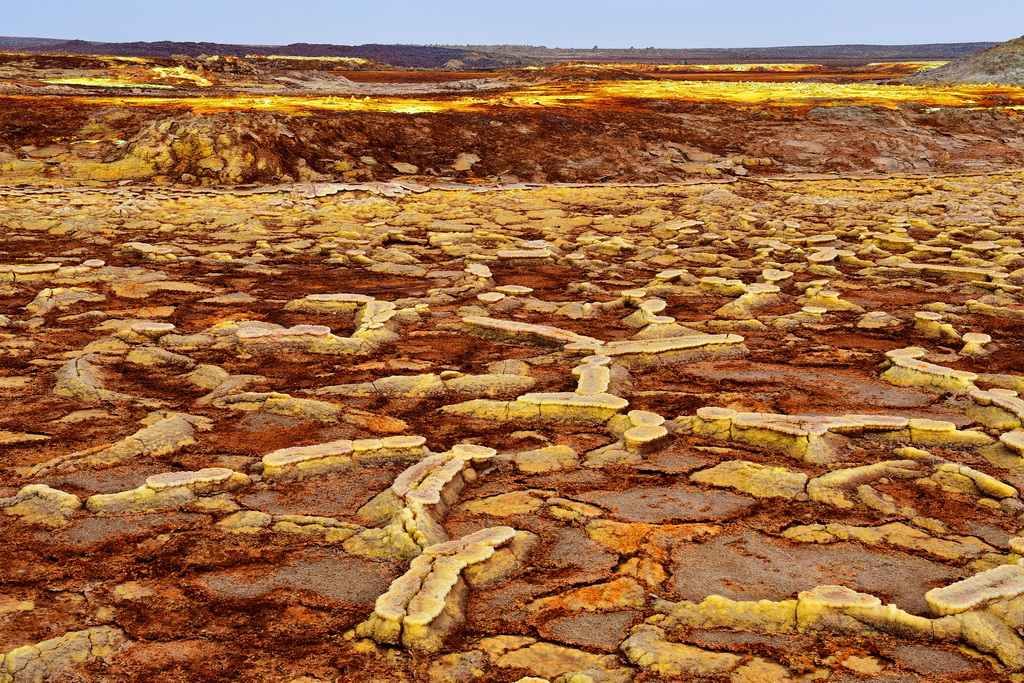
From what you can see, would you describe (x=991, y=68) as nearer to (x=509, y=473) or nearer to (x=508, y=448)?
(x=508, y=448)

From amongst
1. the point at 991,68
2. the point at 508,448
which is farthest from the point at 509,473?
the point at 991,68

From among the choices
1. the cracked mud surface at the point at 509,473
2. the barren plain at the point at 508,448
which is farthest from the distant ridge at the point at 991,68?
the cracked mud surface at the point at 509,473

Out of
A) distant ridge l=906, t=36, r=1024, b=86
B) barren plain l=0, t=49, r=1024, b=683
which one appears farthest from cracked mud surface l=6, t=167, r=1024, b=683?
distant ridge l=906, t=36, r=1024, b=86

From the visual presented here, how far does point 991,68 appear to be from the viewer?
2645 centimetres

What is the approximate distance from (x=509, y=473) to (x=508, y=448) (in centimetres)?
19

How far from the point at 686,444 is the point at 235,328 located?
7.51 ft

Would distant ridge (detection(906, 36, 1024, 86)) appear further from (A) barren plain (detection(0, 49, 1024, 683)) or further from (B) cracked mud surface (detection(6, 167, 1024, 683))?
(B) cracked mud surface (detection(6, 167, 1024, 683))

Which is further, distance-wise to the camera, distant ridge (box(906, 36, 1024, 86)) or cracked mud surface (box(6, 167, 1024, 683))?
distant ridge (box(906, 36, 1024, 86))

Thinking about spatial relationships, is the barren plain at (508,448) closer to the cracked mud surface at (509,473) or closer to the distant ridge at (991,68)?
the cracked mud surface at (509,473)

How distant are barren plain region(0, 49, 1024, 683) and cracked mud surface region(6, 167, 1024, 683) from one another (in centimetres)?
1

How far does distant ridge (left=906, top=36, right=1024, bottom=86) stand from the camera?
1002 inches

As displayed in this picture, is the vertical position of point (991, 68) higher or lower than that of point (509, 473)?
higher

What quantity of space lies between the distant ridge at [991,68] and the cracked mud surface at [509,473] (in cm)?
2439

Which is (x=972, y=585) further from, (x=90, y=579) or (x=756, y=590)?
(x=90, y=579)
